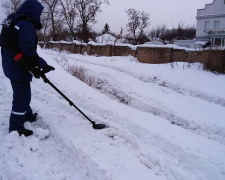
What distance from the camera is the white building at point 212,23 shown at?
124 feet

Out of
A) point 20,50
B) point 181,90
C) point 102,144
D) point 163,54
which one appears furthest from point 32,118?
point 163,54

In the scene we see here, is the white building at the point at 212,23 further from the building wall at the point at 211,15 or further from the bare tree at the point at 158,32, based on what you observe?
the bare tree at the point at 158,32

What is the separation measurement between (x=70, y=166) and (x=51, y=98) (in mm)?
2686

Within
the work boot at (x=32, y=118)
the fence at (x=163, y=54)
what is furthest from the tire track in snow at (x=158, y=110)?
the work boot at (x=32, y=118)

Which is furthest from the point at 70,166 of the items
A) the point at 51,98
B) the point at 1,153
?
the point at 51,98

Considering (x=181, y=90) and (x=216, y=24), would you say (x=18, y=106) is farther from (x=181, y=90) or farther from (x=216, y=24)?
(x=216, y=24)

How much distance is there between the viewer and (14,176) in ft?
8.84

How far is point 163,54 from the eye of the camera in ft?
53.0

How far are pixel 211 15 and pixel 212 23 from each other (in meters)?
1.28

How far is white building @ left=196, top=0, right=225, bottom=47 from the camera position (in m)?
37.7

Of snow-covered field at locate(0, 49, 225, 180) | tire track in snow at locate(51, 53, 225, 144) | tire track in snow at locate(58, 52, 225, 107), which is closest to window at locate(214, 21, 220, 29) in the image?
tire track in snow at locate(58, 52, 225, 107)

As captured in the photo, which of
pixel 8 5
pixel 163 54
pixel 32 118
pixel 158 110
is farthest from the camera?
pixel 8 5

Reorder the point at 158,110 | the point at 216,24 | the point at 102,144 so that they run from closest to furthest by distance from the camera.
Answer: the point at 102,144 < the point at 158,110 < the point at 216,24

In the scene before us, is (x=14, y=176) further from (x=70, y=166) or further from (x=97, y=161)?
(x=97, y=161)
